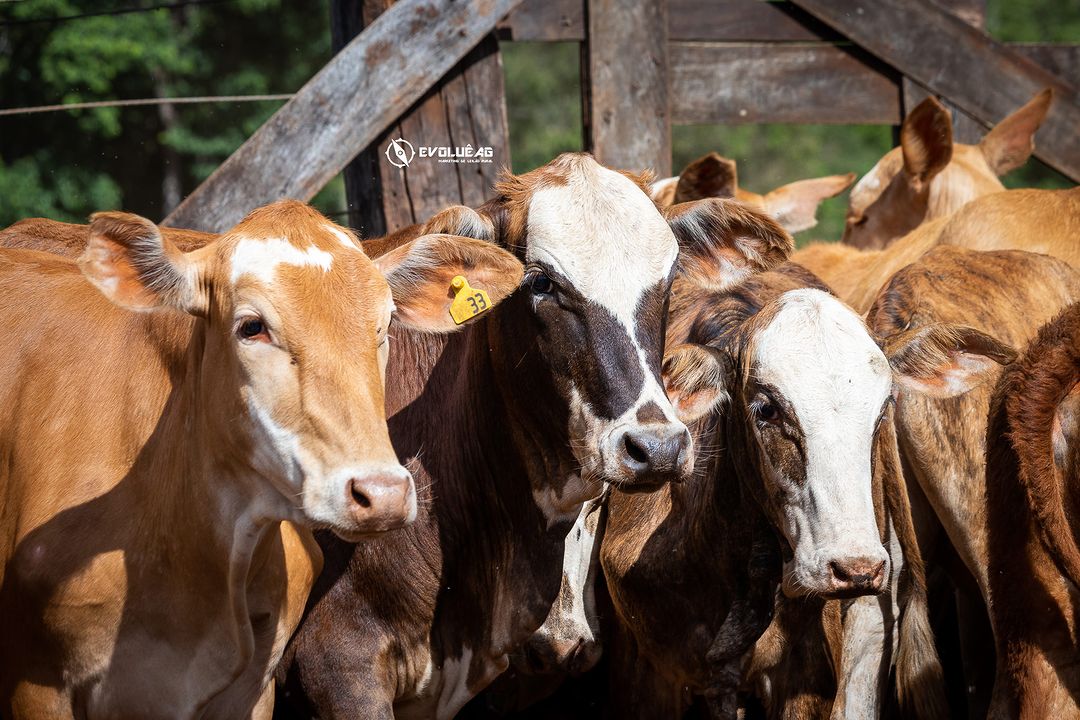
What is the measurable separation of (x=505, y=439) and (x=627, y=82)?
2.75 m

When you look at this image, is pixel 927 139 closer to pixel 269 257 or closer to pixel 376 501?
pixel 269 257

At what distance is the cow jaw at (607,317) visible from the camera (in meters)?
3.96

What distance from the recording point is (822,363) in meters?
4.42

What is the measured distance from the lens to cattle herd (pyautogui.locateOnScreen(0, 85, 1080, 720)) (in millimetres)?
3703

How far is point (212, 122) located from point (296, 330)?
21.8m

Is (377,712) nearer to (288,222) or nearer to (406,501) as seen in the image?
(406,501)

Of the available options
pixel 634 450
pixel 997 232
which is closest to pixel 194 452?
pixel 634 450

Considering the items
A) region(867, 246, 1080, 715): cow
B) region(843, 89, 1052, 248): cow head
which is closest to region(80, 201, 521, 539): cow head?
region(867, 246, 1080, 715): cow

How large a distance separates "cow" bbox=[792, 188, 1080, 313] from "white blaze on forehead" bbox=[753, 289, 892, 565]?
2.03 meters

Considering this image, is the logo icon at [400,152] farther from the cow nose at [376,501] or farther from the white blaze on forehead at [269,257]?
the cow nose at [376,501]

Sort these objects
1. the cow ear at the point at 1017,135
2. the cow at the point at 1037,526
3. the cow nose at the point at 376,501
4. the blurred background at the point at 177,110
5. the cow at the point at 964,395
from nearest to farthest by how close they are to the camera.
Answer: the cow nose at the point at 376,501 < the cow at the point at 1037,526 < the cow at the point at 964,395 < the cow ear at the point at 1017,135 < the blurred background at the point at 177,110

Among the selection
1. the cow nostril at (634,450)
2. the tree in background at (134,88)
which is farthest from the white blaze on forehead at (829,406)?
the tree in background at (134,88)

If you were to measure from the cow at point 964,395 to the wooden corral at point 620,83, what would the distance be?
1.60m

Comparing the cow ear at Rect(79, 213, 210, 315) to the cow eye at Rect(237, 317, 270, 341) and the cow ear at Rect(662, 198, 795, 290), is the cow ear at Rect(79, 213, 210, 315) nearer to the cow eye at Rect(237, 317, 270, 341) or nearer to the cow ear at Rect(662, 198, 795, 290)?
the cow eye at Rect(237, 317, 270, 341)
